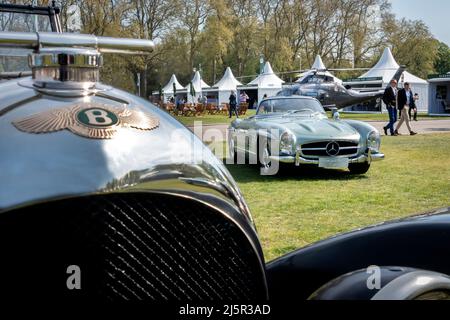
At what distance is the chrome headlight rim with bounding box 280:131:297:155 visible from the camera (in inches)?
291

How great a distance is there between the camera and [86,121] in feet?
4.35

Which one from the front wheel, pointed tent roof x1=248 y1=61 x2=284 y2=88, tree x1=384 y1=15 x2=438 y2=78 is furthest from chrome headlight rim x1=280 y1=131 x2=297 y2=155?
tree x1=384 y1=15 x2=438 y2=78

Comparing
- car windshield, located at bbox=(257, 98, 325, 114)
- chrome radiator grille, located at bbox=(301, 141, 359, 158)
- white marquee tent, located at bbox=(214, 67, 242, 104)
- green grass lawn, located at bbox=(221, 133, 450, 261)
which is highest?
white marquee tent, located at bbox=(214, 67, 242, 104)

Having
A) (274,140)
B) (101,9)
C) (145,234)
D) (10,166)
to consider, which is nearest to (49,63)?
(10,166)

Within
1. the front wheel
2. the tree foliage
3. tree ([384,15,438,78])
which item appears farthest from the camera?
tree ([384,15,438,78])

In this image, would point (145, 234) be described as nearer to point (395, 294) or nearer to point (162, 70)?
point (395, 294)

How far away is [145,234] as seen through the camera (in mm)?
1183

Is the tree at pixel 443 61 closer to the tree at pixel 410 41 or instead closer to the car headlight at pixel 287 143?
the tree at pixel 410 41

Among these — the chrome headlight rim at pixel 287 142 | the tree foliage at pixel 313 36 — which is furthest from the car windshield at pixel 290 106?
the tree foliage at pixel 313 36

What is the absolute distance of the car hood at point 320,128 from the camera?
7516 millimetres

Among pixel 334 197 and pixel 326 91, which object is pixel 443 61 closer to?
pixel 326 91

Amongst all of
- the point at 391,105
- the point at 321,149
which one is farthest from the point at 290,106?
the point at 391,105

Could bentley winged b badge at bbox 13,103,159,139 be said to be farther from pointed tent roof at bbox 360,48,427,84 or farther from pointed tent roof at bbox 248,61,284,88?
pointed tent roof at bbox 248,61,284,88

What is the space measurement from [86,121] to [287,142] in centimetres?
623
